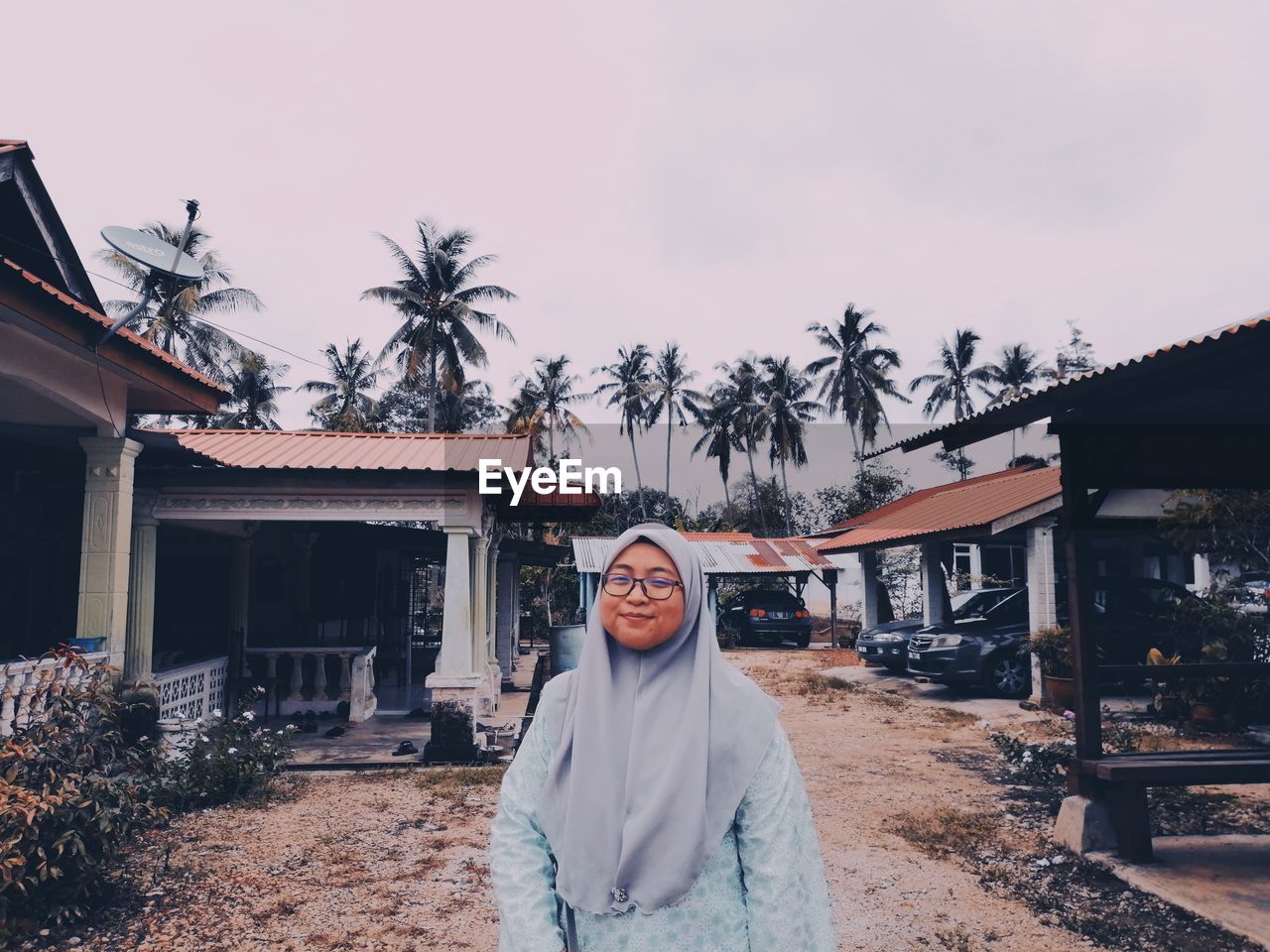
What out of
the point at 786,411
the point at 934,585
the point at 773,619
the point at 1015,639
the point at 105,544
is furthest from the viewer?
the point at 786,411

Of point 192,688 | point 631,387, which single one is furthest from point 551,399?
point 192,688

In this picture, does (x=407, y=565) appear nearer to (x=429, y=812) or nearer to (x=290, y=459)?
(x=290, y=459)

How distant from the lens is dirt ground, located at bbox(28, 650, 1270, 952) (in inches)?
164

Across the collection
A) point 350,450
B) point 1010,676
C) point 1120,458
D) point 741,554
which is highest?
point 350,450

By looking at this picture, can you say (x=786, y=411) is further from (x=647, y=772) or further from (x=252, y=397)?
(x=647, y=772)

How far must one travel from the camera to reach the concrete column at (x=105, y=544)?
6867 millimetres

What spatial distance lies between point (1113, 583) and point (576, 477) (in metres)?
7.97

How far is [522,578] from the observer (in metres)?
24.9

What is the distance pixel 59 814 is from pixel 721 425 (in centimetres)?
3705

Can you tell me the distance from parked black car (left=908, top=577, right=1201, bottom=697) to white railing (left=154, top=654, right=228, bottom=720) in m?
9.55

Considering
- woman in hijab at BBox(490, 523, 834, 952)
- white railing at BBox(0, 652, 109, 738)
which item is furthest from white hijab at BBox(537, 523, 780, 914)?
white railing at BBox(0, 652, 109, 738)

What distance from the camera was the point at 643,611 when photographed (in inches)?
81.3

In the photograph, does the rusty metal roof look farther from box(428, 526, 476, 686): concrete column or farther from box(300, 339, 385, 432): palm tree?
box(300, 339, 385, 432): palm tree

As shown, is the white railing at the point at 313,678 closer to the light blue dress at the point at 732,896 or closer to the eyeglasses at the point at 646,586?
the light blue dress at the point at 732,896
